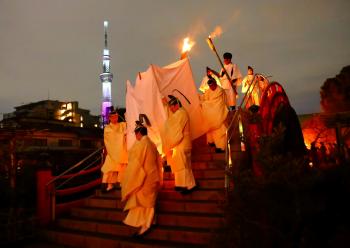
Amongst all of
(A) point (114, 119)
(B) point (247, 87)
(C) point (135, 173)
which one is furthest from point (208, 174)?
(B) point (247, 87)

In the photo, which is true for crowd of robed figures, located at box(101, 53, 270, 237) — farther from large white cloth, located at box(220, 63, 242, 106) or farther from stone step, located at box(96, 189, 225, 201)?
large white cloth, located at box(220, 63, 242, 106)

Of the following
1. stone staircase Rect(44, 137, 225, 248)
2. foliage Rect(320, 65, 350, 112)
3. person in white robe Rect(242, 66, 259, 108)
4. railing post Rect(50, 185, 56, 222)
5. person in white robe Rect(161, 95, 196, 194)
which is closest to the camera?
stone staircase Rect(44, 137, 225, 248)

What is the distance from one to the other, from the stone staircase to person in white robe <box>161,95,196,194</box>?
318 millimetres

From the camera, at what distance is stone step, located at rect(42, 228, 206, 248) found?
6.56 m

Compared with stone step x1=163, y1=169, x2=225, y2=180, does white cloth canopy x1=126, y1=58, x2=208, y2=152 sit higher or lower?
higher

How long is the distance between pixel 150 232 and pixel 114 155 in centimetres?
328

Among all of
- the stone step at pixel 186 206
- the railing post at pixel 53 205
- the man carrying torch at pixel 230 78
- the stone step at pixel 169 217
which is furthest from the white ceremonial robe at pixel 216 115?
the railing post at pixel 53 205

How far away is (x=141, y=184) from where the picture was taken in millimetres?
6902

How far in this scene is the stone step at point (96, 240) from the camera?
258 inches

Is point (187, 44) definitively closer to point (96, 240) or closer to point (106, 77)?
point (96, 240)

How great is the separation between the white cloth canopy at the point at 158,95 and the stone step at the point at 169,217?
7.66 ft

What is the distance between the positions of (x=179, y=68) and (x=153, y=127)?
8.51 ft

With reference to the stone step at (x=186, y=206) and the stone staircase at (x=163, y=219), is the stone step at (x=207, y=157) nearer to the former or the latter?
the stone staircase at (x=163, y=219)

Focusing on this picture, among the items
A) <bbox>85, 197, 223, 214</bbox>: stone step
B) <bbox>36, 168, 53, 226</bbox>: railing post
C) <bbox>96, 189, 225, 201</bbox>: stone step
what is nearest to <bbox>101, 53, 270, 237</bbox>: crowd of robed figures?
<bbox>96, 189, 225, 201</bbox>: stone step
